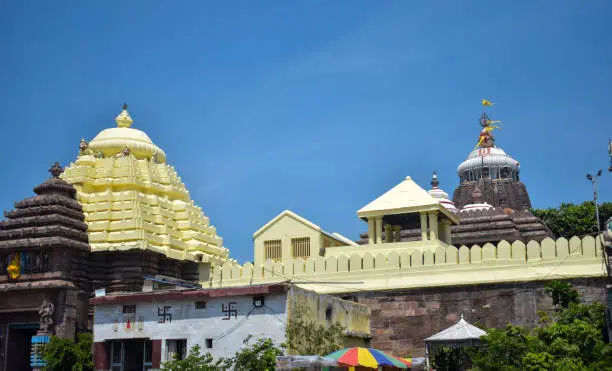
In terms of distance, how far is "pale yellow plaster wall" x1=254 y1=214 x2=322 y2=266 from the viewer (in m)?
37.7

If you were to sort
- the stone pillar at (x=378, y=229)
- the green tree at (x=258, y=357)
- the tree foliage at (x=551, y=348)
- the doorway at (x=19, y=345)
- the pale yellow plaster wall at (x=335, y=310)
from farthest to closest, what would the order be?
the stone pillar at (x=378, y=229) → the doorway at (x=19, y=345) → the pale yellow plaster wall at (x=335, y=310) → the green tree at (x=258, y=357) → the tree foliage at (x=551, y=348)

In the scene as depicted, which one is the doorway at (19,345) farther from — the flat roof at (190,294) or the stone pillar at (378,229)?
the stone pillar at (378,229)

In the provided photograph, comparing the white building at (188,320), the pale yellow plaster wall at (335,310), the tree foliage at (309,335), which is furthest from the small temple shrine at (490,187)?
the white building at (188,320)

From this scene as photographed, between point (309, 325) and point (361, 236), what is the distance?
22114mm

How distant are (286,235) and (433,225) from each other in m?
6.32

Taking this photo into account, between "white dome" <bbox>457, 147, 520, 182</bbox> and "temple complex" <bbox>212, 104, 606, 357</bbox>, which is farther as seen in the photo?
"white dome" <bbox>457, 147, 520, 182</bbox>

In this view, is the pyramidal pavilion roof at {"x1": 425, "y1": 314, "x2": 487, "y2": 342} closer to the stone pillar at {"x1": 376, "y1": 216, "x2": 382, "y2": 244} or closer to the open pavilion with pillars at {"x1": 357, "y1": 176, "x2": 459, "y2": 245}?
the open pavilion with pillars at {"x1": 357, "y1": 176, "x2": 459, "y2": 245}

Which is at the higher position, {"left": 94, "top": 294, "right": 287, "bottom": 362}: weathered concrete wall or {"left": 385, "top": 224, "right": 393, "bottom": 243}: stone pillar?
{"left": 385, "top": 224, "right": 393, "bottom": 243}: stone pillar

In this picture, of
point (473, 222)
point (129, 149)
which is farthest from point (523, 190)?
point (129, 149)

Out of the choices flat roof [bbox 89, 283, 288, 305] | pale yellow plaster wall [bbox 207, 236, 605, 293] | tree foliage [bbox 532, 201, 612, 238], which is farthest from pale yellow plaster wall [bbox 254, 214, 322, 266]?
tree foliage [bbox 532, 201, 612, 238]

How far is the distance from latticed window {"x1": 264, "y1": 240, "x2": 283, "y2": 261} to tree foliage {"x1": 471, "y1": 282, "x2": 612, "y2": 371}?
12.4 metres

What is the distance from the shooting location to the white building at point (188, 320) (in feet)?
91.5

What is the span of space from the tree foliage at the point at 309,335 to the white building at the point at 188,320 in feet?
1.00

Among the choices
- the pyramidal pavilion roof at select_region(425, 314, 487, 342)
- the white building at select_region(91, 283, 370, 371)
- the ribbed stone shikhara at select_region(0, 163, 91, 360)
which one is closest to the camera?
the white building at select_region(91, 283, 370, 371)
